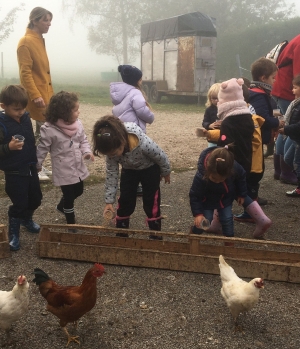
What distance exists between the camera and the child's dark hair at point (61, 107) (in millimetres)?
4297

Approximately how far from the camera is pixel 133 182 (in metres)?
4.23

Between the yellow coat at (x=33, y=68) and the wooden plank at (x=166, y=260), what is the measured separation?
2.45 m

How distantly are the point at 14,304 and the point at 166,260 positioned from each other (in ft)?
4.65

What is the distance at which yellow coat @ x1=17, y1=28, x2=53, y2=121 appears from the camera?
580 cm

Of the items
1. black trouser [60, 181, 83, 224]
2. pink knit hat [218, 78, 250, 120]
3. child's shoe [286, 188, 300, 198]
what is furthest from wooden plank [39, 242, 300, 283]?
child's shoe [286, 188, 300, 198]

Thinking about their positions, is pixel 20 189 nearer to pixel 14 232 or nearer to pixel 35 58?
pixel 14 232

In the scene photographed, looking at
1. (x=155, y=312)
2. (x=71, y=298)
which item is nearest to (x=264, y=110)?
(x=155, y=312)

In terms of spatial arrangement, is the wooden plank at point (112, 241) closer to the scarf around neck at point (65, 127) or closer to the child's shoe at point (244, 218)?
the scarf around neck at point (65, 127)

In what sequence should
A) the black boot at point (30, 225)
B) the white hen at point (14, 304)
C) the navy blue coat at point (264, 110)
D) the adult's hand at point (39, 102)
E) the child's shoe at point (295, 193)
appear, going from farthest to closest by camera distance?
1. the child's shoe at point (295, 193)
2. the adult's hand at point (39, 102)
3. the navy blue coat at point (264, 110)
4. the black boot at point (30, 225)
5. the white hen at point (14, 304)

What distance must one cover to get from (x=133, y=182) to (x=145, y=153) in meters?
0.36

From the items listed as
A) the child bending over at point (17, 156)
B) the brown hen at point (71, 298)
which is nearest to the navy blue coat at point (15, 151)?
the child bending over at point (17, 156)

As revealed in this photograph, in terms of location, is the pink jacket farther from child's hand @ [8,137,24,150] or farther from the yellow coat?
the yellow coat

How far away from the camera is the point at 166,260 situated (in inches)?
153

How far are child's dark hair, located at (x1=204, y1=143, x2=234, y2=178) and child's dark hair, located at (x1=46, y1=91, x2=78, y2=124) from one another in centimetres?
142
